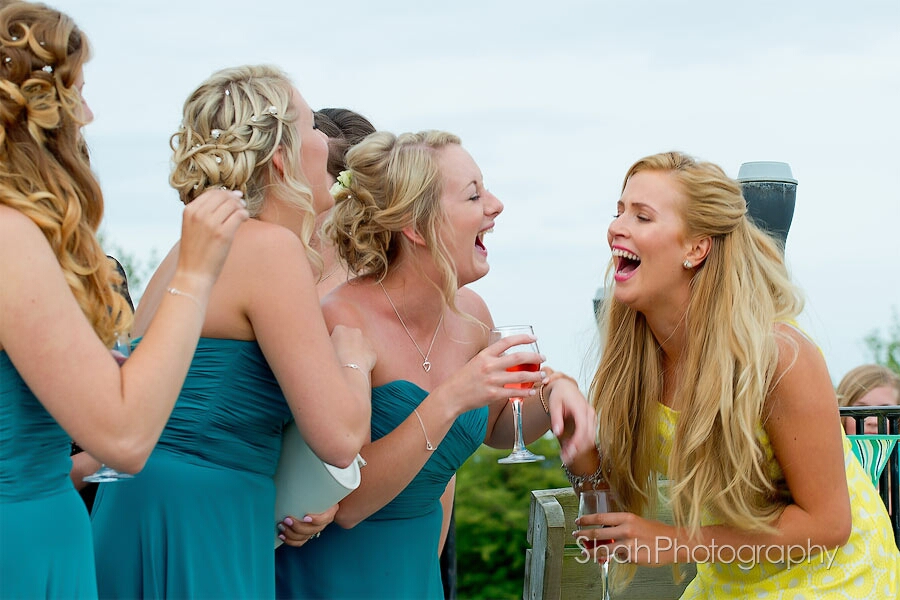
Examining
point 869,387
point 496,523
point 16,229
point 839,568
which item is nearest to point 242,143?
point 16,229

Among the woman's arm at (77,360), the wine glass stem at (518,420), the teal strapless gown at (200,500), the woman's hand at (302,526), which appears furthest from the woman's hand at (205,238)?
the wine glass stem at (518,420)

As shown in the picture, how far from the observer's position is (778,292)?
153 inches

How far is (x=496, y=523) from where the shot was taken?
14.2 m

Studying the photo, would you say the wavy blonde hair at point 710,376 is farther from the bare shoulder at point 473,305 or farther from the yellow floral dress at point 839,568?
the bare shoulder at point 473,305

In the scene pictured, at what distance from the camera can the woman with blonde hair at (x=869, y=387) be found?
747 centimetres

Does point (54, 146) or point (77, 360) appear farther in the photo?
point (54, 146)

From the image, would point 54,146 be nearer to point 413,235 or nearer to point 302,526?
point 302,526

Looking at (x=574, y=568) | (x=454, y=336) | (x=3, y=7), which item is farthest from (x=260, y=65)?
(x=574, y=568)

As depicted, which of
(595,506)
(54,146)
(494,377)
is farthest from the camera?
(595,506)

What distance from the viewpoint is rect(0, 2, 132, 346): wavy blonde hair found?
7.80 feet

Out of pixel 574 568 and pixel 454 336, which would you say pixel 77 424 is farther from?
pixel 574 568

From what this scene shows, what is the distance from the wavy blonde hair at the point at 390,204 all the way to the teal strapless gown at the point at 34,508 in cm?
181

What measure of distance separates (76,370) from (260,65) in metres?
1.56

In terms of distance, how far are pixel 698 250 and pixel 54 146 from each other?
7.96 ft
